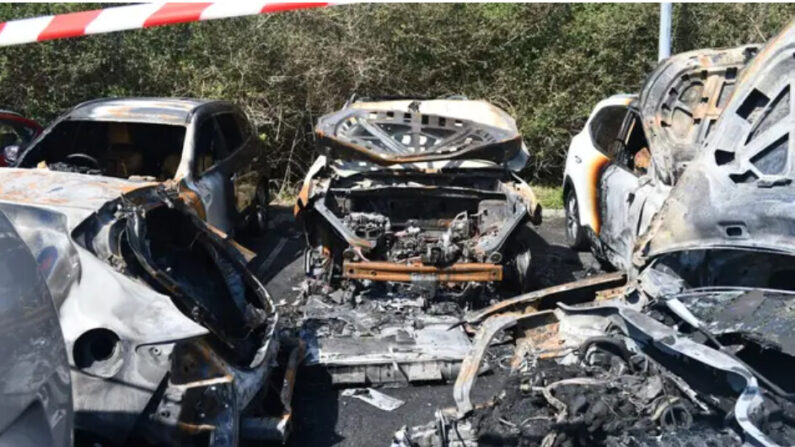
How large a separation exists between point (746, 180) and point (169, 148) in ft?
19.5

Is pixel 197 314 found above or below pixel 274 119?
above

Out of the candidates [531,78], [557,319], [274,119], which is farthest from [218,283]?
[531,78]

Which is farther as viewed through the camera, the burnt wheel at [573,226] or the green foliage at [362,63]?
the green foliage at [362,63]

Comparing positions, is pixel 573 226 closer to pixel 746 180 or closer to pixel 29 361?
pixel 746 180

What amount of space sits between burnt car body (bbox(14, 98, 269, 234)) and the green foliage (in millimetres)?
2711

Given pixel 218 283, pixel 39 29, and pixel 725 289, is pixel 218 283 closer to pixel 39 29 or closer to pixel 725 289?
pixel 725 289

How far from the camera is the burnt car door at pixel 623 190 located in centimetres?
621

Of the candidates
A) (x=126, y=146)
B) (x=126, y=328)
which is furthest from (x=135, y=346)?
(x=126, y=146)

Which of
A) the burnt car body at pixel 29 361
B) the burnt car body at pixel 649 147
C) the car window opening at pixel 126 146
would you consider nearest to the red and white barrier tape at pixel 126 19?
the car window opening at pixel 126 146

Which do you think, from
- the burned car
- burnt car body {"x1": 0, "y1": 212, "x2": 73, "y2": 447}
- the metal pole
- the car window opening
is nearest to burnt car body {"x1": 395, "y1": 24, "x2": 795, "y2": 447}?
the burned car

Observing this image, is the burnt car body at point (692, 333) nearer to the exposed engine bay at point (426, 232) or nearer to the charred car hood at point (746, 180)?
the charred car hood at point (746, 180)

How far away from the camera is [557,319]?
14.6 ft

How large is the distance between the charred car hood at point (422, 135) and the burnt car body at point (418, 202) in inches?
0.4

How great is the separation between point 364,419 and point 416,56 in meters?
7.39
